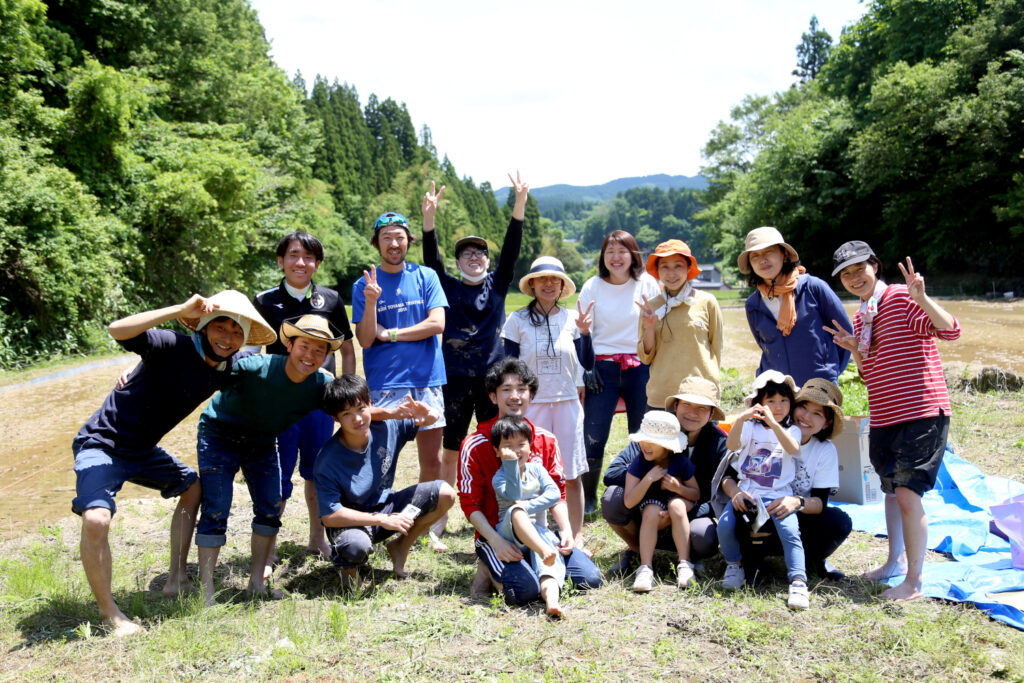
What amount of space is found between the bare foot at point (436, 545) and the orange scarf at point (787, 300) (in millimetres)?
2662

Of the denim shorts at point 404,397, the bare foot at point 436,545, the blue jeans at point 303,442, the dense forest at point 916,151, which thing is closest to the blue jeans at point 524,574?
Answer: the bare foot at point 436,545

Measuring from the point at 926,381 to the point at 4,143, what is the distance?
58.7ft

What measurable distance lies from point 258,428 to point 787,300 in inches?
131

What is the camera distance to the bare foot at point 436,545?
500cm

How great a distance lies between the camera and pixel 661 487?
4.48 m

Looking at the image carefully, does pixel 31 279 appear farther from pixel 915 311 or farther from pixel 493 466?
pixel 915 311

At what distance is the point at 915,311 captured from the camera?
13.2 ft

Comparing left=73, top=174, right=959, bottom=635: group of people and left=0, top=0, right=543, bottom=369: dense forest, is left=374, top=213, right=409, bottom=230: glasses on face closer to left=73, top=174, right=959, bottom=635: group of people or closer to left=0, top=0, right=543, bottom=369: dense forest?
left=73, top=174, right=959, bottom=635: group of people

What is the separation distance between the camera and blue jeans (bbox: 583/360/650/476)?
17.4ft

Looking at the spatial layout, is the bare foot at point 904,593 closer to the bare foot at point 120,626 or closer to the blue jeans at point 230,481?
the blue jeans at point 230,481

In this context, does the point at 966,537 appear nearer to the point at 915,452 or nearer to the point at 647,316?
the point at 915,452

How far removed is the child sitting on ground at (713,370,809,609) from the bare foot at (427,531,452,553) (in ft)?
6.06

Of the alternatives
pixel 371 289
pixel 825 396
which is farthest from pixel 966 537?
pixel 371 289

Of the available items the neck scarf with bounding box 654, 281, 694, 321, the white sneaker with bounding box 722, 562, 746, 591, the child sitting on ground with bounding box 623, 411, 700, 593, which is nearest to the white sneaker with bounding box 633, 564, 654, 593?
the child sitting on ground with bounding box 623, 411, 700, 593
